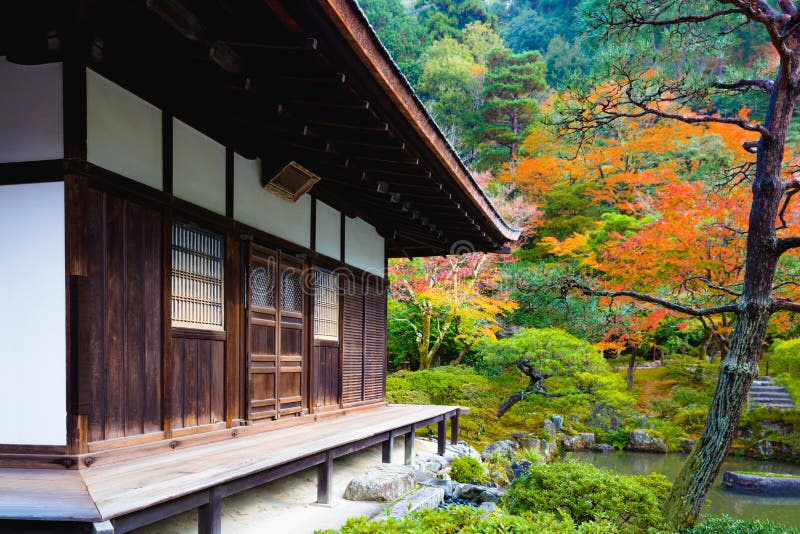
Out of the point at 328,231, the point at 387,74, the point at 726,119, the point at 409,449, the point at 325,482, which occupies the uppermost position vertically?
the point at 726,119

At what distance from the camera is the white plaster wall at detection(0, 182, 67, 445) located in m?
3.73

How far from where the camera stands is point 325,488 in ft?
17.6

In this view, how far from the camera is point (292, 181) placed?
21.2ft

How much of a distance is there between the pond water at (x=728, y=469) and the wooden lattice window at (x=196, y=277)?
8.06 m

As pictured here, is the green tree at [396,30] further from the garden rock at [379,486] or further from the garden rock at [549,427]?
the garden rock at [379,486]

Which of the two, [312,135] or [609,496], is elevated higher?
[312,135]

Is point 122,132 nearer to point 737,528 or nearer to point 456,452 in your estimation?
point 737,528

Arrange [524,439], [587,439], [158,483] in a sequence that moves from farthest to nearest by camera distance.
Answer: [587,439], [524,439], [158,483]

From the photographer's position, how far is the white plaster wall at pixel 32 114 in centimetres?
382

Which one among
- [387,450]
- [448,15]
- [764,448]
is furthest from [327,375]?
[448,15]

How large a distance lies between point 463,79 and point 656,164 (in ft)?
34.0

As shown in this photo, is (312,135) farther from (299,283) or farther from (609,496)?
(609,496)

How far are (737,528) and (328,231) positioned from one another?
5649 mm

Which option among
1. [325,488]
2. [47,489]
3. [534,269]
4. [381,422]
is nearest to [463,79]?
[534,269]
